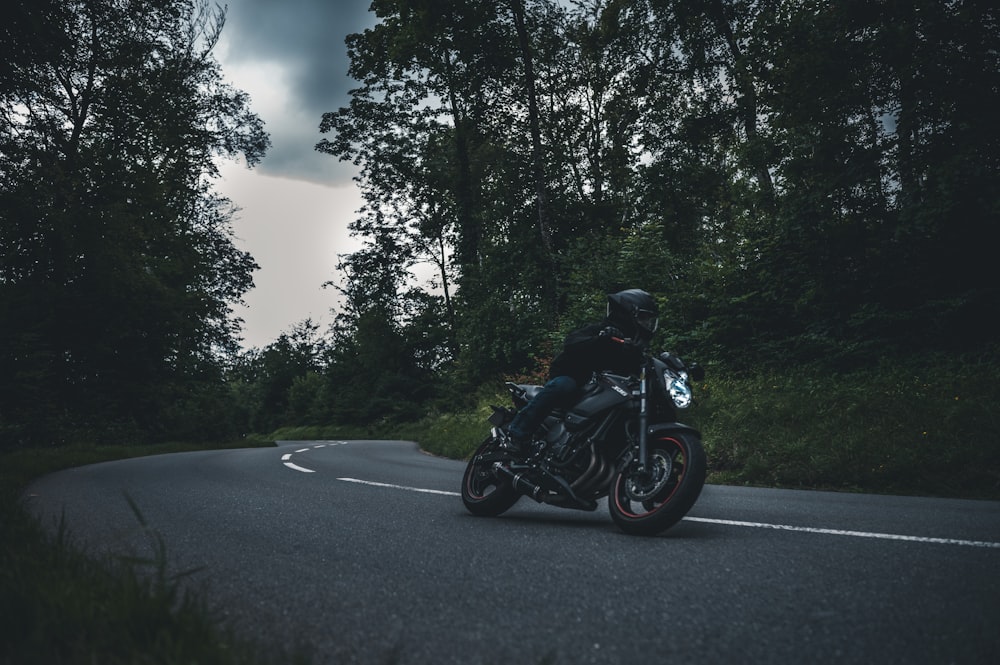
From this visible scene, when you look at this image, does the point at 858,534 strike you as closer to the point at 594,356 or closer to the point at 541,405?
the point at 594,356

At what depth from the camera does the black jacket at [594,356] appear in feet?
15.0

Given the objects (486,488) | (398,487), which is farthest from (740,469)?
(486,488)

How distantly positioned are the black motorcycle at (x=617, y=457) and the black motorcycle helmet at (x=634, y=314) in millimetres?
303

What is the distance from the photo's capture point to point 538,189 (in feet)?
63.1

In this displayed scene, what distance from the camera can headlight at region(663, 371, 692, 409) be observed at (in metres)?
4.01

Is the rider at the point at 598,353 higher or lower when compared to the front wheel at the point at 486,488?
higher

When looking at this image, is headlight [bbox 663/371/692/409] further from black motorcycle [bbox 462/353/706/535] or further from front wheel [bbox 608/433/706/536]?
front wheel [bbox 608/433/706/536]

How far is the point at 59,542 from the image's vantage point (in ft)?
9.62

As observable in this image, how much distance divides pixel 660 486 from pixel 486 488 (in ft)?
→ 6.18

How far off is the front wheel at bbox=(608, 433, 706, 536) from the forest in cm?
675

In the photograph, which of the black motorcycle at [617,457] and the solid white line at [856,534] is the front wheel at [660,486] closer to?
the black motorcycle at [617,457]

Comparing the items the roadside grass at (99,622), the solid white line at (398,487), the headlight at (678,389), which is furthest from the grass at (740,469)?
the solid white line at (398,487)

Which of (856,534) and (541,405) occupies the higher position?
(541,405)

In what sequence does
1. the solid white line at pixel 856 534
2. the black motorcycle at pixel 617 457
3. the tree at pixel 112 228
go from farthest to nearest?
the tree at pixel 112 228, the black motorcycle at pixel 617 457, the solid white line at pixel 856 534
